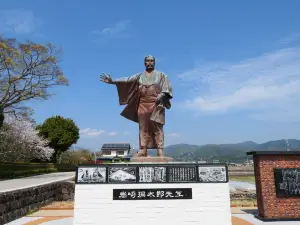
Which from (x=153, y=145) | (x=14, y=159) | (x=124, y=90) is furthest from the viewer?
(x=14, y=159)

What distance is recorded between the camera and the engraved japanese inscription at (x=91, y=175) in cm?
609

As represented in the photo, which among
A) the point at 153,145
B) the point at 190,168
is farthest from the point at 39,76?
the point at 190,168

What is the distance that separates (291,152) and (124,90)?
18.3 ft

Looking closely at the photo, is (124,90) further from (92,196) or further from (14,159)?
(14,159)

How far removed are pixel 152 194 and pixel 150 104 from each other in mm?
2645

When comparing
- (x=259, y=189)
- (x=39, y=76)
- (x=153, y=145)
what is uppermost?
(x=39, y=76)

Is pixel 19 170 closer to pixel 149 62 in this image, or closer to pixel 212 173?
pixel 149 62

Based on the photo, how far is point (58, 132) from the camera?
2948cm

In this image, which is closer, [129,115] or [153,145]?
[153,145]

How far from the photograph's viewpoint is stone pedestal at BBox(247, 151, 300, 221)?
300 inches

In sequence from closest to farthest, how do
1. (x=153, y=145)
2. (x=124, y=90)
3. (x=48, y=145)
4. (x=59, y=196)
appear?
(x=153, y=145) → (x=124, y=90) → (x=59, y=196) → (x=48, y=145)

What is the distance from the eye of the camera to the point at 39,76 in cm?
→ 1830

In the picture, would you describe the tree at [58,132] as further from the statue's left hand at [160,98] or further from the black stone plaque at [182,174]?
the black stone plaque at [182,174]

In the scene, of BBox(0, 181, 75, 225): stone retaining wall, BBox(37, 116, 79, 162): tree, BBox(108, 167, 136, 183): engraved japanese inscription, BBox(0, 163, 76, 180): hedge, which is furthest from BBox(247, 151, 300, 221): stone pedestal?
BBox(37, 116, 79, 162): tree
